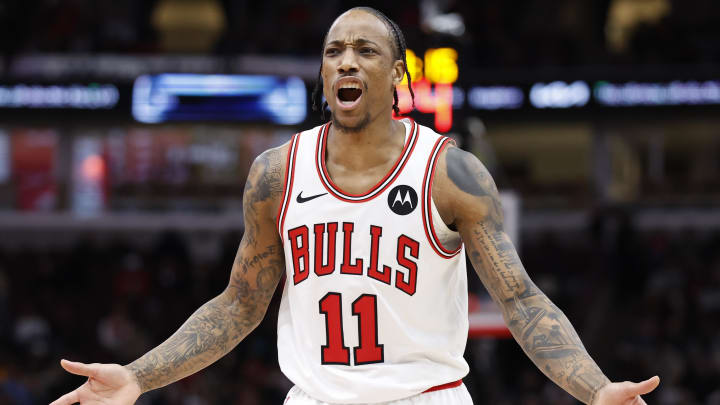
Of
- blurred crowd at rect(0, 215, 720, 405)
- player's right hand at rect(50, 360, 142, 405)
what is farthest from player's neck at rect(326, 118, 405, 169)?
blurred crowd at rect(0, 215, 720, 405)

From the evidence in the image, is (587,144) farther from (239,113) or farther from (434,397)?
(434,397)

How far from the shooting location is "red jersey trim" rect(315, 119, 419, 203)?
3.22 metres

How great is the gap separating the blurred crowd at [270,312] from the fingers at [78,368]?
26.4ft

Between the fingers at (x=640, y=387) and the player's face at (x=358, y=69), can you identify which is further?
the player's face at (x=358, y=69)

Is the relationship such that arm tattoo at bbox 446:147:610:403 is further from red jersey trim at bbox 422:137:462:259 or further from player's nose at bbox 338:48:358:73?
player's nose at bbox 338:48:358:73

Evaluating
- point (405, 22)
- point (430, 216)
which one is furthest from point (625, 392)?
point (405, 22)

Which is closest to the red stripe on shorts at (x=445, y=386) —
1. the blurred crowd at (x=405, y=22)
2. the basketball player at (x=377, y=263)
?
the basketball player at (x=377, y=263)

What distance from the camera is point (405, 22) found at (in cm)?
1172

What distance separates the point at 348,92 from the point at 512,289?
→ 0.85 metres

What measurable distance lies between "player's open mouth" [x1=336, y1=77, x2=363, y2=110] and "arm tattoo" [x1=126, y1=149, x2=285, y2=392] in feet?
1.11

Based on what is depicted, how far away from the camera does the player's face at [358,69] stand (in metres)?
3.17

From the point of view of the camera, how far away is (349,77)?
3152mm

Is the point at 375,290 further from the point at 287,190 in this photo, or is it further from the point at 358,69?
the point at 358,69

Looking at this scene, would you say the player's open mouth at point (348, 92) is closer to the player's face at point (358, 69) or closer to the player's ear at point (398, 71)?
the player's face at point (358, 69)
